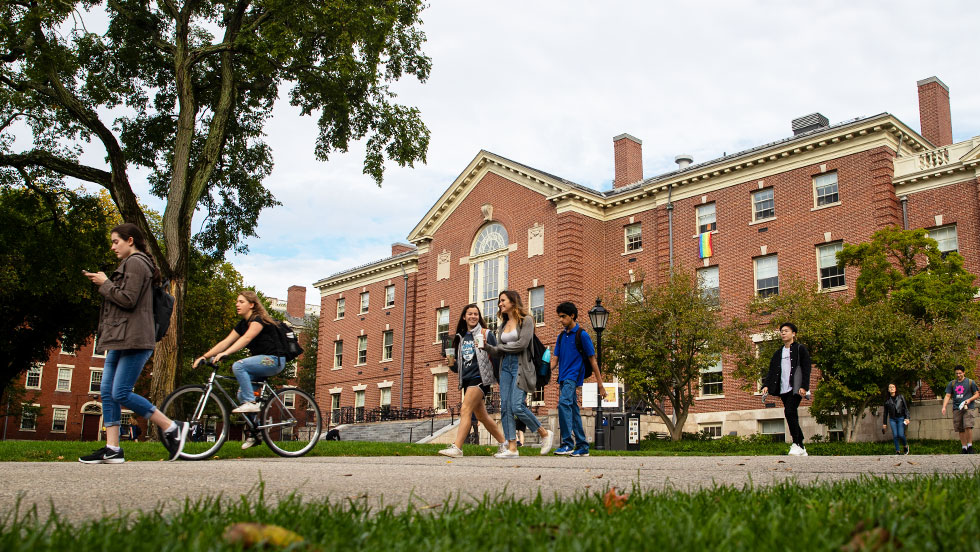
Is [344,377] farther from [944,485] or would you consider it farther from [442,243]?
[944,485]

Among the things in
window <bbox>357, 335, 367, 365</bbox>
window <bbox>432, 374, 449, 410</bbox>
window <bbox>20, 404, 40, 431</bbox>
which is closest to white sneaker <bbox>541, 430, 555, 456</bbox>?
window <bbox>432, 374, 449, 410</bbox>

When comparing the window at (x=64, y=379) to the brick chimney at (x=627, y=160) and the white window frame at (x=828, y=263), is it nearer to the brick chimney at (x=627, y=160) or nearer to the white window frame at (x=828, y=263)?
the brick chimney at (x=627, y=160)

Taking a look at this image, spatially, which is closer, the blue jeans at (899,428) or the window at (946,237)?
the blue jeans at (899,428)

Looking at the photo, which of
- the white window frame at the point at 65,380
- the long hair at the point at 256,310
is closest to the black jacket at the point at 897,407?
the long hair at the point at 256,310

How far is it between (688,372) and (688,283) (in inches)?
118

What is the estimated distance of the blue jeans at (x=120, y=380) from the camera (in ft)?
24.4

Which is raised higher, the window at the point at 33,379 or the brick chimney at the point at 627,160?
the brick chimney at the point at 627,160

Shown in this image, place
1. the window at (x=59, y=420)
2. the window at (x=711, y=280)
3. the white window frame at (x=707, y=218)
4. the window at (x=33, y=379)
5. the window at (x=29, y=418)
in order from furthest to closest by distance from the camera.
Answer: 1. the window at (x=59, y=420)
2. the window at (x=33, y=379)
3. the window at (x=29, y=418)
4. the white window frame at (x=707, y=218)
5. the window at (x=711, y=280)

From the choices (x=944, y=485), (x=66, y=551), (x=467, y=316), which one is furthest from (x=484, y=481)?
(x=467, y=316)

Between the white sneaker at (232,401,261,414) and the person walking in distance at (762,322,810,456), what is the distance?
710 cm

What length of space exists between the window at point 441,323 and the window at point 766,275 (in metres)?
16.4

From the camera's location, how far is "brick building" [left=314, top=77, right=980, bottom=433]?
94.4 ft

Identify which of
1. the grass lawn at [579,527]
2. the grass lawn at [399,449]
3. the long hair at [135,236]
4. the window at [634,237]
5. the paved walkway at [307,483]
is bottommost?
the grass lawn at [399,449]

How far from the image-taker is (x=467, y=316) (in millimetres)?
10289
